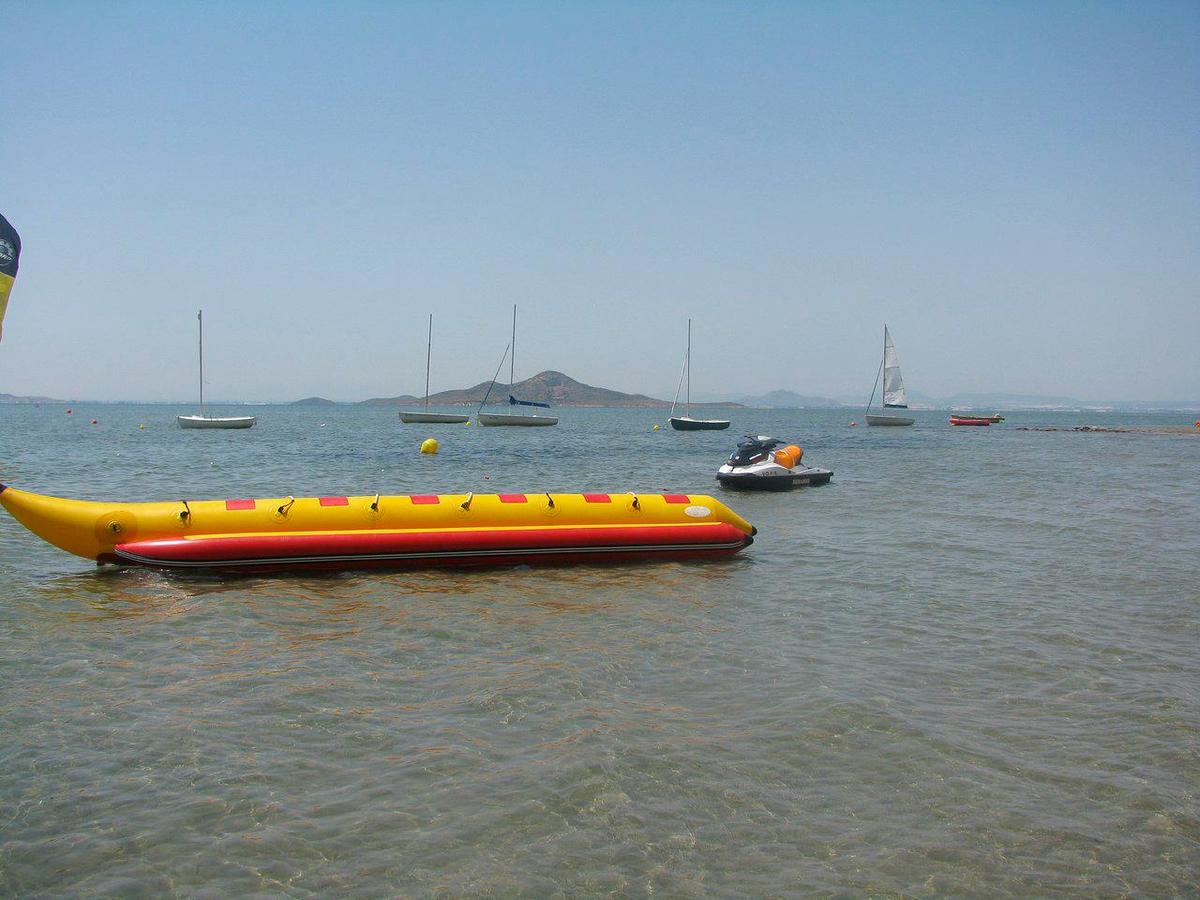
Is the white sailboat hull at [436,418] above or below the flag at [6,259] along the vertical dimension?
below

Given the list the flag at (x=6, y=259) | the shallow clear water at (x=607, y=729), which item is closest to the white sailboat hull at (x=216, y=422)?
the shallow clear water at (x=607, y=729)

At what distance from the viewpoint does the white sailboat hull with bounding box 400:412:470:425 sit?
Answer: 77000 millimetres

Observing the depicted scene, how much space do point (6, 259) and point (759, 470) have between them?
17898 millimetres

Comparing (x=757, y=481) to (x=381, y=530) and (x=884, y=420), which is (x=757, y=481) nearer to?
(x=381, y=530)

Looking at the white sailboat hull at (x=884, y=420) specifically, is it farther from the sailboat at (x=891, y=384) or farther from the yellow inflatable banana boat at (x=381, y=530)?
the yellow inflatable banana boat at (x=381, y=530)

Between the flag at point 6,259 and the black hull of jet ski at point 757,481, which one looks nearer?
the flag at point 6,259

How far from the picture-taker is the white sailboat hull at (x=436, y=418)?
7700cm

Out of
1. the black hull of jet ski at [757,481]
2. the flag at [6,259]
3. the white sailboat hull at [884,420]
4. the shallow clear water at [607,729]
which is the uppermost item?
the flag at [6,259]

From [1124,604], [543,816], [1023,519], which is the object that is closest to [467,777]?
[543,816]

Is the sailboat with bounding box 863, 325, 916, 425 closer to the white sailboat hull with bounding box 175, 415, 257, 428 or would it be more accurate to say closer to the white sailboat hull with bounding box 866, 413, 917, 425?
the white sailboat hull with bounding box 866, 413, 917, 425

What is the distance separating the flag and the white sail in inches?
3156

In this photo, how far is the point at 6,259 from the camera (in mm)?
7758

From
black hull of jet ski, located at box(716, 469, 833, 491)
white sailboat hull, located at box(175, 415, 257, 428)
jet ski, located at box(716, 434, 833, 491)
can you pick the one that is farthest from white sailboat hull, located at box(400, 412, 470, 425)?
black hull of jet ski, located at box(716, 469, 833, 491)

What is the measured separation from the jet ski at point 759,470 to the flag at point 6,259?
57.7 feet
